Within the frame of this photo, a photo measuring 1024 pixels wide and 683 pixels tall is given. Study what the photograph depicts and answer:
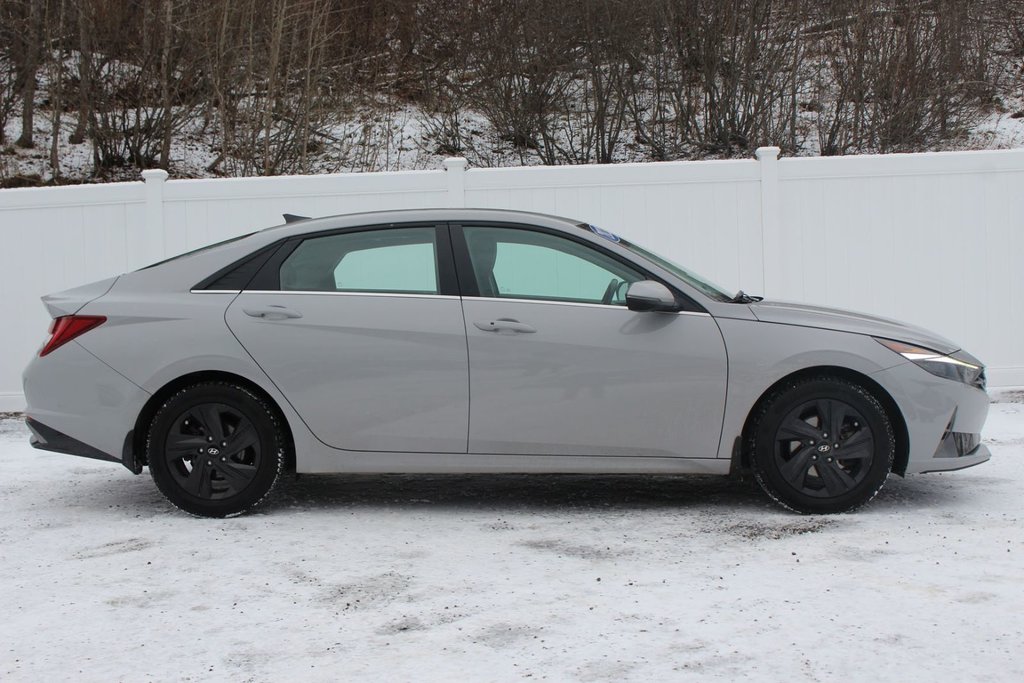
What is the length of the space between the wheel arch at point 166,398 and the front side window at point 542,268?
1.20 meters

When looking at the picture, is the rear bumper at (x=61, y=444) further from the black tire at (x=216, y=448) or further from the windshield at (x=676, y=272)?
the windshield at (x=676, y=272)

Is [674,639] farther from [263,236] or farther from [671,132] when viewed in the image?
[671,132]

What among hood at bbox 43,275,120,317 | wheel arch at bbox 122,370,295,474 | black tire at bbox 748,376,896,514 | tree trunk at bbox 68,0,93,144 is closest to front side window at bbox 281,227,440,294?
wheel arch at bbox 122,370,295,474

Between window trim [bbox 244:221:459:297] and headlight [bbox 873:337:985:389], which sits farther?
window trim [bbox 244:221:459:297]

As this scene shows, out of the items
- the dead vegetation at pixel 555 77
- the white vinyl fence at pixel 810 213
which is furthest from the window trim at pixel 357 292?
A: the dead vegetation at pixel 555 77

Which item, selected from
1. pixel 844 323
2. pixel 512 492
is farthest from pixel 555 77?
pixel 844 323

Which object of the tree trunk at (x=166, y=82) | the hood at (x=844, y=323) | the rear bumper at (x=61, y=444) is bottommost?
the rear bumper at (x=61, y=444)

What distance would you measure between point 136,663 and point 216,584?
35.9 inches

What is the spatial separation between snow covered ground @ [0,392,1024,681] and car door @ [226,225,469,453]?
19.2 inches

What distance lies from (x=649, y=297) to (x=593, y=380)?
0.49 meters

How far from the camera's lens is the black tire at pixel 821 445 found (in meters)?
5.46

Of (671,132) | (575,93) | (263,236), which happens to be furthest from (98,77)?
(263,236)

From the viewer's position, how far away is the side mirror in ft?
18.0

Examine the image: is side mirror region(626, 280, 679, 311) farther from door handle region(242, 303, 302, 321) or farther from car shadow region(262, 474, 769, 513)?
door handle region(242, 303, 302, 321)
